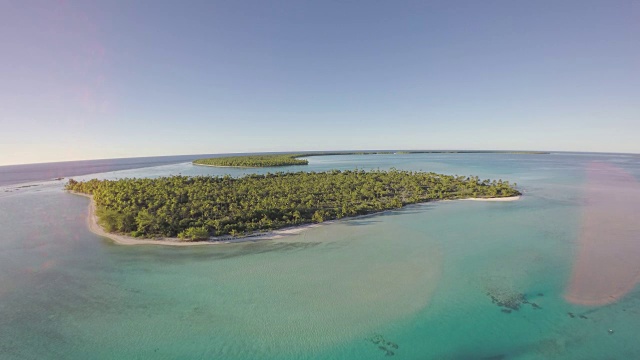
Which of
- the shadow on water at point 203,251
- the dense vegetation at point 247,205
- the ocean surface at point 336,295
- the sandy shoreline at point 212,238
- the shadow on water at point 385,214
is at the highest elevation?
the dense vegetation at point 247,205

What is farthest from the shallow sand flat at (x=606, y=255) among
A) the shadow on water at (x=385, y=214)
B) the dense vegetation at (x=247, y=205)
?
the shadow on water at (x=385, y=214)

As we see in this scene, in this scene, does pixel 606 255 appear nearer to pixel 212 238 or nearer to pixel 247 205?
pixel 212 238

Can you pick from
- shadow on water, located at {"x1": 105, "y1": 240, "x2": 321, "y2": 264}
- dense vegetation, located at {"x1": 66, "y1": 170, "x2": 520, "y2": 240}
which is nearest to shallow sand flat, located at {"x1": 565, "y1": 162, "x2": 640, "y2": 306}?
dense vegetation, located at {"x1": 66, "y1": 170, "x2": 520, "y2": 240}

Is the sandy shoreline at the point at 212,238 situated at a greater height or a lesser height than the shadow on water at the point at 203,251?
greater

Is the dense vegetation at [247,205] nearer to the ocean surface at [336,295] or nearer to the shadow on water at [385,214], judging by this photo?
the shadow on water at [385,214]

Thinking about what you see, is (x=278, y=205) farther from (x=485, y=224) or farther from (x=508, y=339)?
(x=508, y=339)

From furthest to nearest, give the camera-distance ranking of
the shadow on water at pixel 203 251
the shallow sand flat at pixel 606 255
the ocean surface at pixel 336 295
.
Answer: the shadow on water at pixel 203 251, the shallow sand flat at pixel 606 255, the ocean surface at pixel 336 295

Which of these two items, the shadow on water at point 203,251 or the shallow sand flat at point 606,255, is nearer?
the shallow sand flat at point 606,255

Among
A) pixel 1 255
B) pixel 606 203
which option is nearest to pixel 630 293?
pixel 606 203

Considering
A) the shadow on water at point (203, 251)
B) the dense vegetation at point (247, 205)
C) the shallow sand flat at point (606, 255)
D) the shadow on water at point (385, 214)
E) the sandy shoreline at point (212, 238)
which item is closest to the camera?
the shallow sand flat at point (606, 255)
